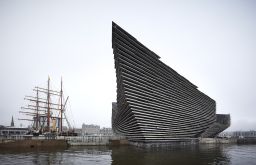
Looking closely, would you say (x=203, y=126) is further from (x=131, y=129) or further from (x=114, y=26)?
(x=114, y=26)

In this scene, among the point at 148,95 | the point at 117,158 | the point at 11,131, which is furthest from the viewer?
the point at 11,131

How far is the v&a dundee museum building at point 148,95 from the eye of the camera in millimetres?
72250

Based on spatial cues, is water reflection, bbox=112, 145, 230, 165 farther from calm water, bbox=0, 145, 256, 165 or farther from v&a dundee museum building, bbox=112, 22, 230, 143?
v&a dundee museum building, bbox=112, 22, 230, 143

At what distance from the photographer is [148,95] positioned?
77562 mm

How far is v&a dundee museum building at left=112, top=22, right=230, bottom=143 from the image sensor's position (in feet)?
237

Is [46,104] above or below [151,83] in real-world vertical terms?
below

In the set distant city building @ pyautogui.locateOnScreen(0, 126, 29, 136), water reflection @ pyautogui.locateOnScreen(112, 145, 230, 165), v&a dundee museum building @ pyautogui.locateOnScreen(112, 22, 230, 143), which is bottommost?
distant city building @ pyautogui.locateOnScreen(0, 126, 29, 136)

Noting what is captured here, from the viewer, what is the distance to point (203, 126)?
120 m

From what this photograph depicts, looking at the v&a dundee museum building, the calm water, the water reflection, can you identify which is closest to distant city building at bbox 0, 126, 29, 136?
the v&a dundee museum building

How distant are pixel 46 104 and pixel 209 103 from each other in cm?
8827

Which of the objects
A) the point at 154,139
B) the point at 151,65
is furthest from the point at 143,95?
the point at 154,139

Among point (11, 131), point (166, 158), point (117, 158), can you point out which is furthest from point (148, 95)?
point (11, 131)

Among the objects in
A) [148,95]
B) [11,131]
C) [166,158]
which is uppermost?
[148,95]

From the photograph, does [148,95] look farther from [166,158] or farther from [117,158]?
[117,158]
